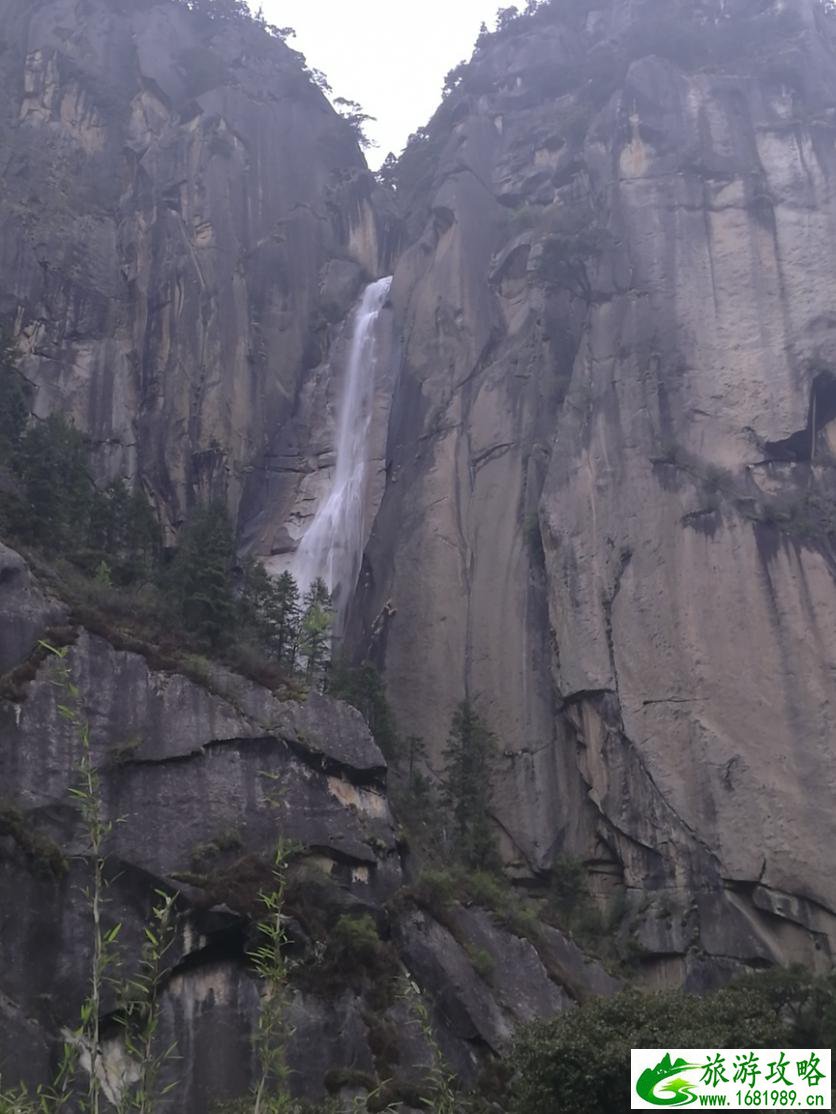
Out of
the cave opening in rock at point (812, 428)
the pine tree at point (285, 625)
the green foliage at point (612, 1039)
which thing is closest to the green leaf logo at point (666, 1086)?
the green foliage at point (612, 1039)

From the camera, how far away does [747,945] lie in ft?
87.8

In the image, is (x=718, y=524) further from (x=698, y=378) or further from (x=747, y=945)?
(x=747, y=945)

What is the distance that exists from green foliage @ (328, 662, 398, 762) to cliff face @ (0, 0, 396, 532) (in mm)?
11742

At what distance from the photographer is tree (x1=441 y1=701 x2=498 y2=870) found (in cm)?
2880

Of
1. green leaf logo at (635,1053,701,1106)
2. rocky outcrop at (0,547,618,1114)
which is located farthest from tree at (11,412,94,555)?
green leaf logo at (635,1053,701,1106)

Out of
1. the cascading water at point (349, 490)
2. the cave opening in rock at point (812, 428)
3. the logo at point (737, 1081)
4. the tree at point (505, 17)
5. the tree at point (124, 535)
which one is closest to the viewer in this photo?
the logo at point (737, 1081)

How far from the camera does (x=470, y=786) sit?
98.2 ft

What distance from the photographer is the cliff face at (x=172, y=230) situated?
41.1 meters

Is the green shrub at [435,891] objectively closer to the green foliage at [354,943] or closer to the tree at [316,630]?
the green foliage at [354,943]

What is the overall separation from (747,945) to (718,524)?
37.1 feet

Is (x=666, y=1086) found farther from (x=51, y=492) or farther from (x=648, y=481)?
(x=648, y=481)

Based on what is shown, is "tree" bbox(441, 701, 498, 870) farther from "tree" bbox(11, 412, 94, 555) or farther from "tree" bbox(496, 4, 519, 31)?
"tree" bbox(496, 4, 519, 31)

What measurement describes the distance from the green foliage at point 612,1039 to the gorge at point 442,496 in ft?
8.70

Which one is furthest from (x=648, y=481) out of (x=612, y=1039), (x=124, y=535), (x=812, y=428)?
(x=612, y=1039)
